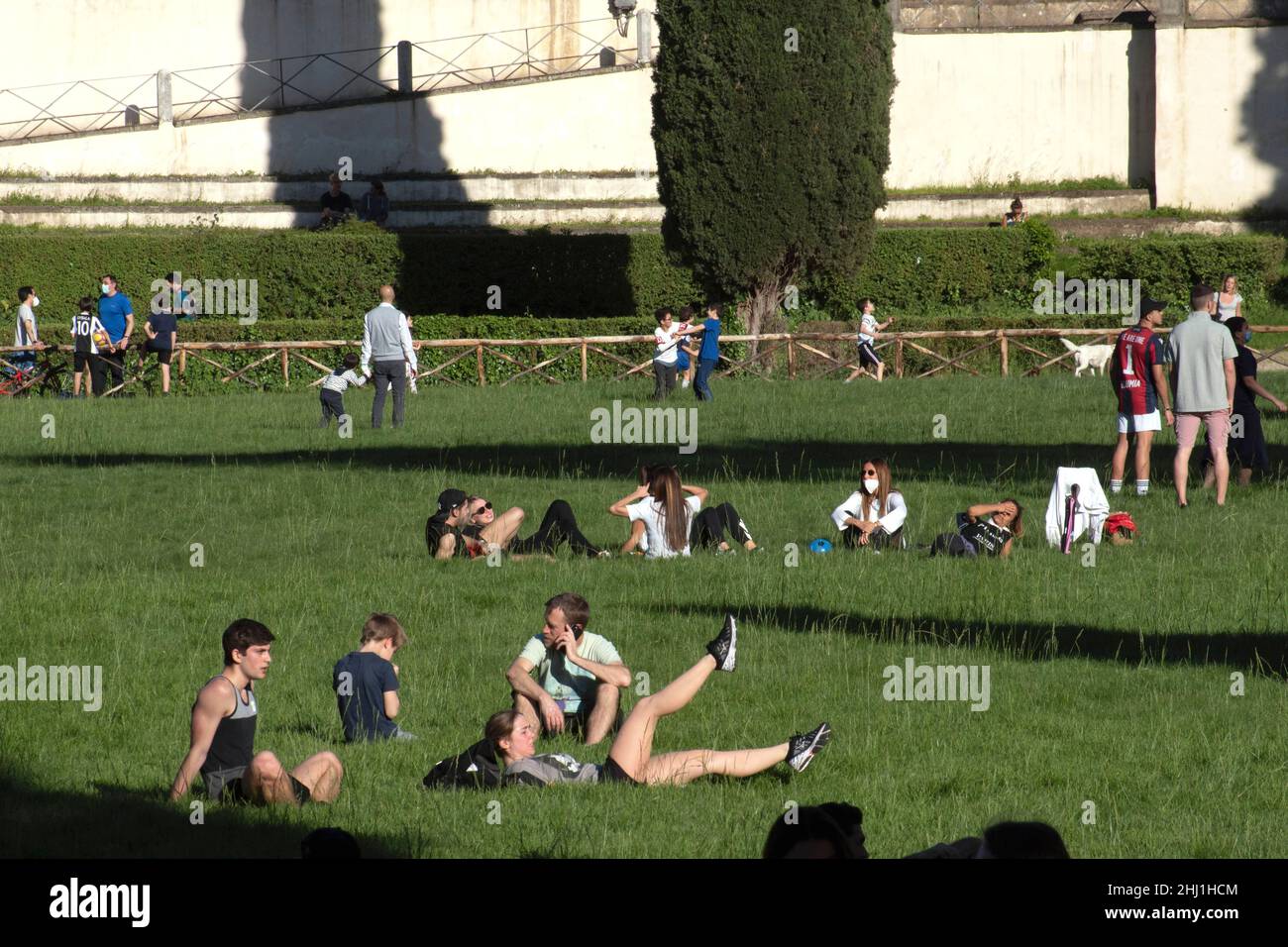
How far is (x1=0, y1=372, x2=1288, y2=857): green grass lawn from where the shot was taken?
8727 millimetres

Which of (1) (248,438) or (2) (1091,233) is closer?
(1) (248,438)

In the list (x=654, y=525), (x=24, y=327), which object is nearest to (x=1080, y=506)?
(x=654, y=525)

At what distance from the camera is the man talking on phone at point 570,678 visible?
10.2 m

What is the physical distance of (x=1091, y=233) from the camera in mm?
41156

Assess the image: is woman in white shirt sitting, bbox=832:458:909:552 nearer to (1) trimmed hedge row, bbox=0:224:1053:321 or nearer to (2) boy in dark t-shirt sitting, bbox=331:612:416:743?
(2) boy in dark t-shirt sitting, bbox=331:612:416:743

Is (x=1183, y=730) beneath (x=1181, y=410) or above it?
beneath

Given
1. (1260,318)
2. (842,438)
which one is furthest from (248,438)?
(1260,318)

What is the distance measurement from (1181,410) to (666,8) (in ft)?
60.6

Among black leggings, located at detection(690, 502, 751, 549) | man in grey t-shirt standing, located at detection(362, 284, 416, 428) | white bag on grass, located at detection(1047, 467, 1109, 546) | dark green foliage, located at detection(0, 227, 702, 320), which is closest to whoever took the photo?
white bag on grass, located at detection(1047, 467, 1109, 546)

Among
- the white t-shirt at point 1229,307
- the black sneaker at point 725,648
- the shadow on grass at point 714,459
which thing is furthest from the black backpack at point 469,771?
the white t-shirt at point 1229,307

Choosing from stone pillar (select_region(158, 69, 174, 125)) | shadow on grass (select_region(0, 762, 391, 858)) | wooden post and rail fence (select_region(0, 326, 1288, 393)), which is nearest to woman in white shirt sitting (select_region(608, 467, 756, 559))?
shadow on grass (select_region(0, 762, 391, 858))

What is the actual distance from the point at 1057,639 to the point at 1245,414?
6.76 meters

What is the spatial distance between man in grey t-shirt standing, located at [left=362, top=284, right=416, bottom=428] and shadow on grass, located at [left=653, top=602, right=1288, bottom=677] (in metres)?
10.6
